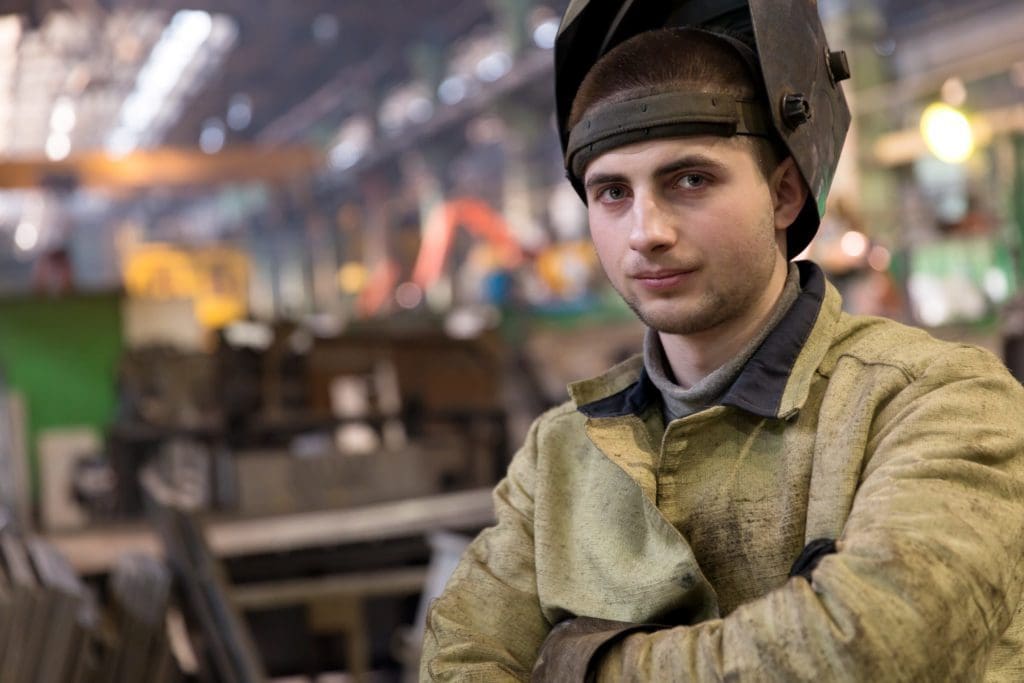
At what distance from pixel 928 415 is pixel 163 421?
7.52 meters

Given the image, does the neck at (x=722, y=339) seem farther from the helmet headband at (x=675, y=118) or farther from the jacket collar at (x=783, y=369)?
the helmet headband at (x=675, y=118)

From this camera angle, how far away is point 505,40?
17.6m

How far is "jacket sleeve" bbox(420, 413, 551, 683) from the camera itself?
179 centimetres

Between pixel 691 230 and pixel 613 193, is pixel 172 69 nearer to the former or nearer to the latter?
pixel 613 193

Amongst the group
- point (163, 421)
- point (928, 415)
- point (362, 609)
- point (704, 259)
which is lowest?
point (362, 609)

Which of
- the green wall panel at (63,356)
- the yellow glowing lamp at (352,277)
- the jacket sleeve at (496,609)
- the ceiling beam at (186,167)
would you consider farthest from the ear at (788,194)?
the yellow glowing lamp at (352,277)

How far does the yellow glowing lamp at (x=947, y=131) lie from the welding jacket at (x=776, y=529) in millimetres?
7747

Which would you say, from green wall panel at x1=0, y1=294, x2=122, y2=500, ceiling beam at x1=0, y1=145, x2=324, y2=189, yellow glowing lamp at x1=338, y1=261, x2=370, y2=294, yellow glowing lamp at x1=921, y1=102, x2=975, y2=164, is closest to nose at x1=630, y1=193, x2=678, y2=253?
yellow glowing lamp at x1=921, y1=102, x2=975, y2=164

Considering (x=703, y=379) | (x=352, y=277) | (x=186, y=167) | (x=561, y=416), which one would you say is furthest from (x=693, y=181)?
(x=352, y=277)

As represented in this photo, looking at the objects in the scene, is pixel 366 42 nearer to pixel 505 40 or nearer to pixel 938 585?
pixel 505 40

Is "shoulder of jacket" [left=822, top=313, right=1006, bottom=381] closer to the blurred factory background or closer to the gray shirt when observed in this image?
the gray shirt

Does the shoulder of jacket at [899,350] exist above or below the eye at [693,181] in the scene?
below

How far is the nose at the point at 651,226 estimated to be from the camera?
163 cm

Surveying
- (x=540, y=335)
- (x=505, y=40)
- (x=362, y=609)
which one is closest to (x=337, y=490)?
(x=362, y=609)
